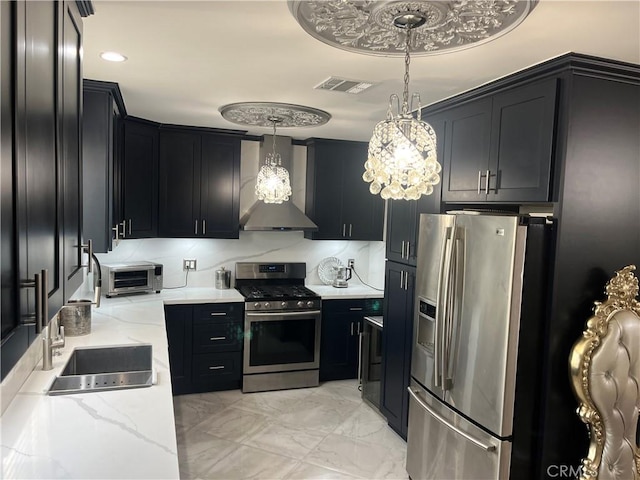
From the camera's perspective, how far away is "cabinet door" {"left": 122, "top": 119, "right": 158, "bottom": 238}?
13.3 feet

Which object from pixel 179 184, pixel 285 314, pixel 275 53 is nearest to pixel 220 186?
pixel 179 184

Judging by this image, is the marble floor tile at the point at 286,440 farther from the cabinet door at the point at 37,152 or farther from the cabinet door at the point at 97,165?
the cabinet door at the point at 37,152

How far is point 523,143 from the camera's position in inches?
97.3

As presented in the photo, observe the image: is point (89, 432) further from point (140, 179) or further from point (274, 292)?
point (274, 292)

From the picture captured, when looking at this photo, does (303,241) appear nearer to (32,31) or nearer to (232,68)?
(232,68)

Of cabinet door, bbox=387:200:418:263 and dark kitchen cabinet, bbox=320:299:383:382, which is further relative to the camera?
dark kitchen cabinet, bbox=320:299:383:382

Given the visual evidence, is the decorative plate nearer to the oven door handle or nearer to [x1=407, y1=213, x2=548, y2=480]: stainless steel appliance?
the oven door handle

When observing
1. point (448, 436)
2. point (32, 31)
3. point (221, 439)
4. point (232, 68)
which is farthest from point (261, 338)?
point (32, 31)

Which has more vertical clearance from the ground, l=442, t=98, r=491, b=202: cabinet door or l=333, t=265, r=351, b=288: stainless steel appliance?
l=442, t=98, r=491, b=202: cabinet door

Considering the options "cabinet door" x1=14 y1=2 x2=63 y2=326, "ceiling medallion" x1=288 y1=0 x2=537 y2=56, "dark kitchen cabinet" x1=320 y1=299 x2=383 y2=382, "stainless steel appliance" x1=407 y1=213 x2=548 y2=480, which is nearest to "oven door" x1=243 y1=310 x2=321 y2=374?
"dark kitchen cabinet" x1=320 y1=299 x2=383 y2=382

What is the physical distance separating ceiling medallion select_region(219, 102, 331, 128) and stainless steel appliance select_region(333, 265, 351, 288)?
6.10ft

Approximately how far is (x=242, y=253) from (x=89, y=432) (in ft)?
11.4

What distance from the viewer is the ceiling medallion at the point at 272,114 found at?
343 centimetres

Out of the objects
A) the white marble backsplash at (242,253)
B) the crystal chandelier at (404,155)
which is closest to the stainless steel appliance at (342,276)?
the white marble backsplash at (242,253)
